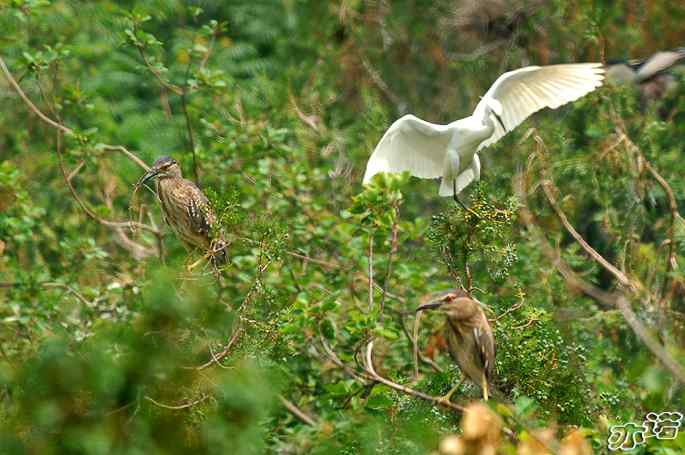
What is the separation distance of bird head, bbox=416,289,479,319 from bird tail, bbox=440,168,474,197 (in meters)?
1.12

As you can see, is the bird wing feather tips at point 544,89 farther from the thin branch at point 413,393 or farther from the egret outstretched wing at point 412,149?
the thin branch at point 413,393

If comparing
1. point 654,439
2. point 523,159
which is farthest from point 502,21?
point 654,439

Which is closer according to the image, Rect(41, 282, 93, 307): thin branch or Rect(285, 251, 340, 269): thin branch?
Rect(285, 251, 340, 269): thin branch

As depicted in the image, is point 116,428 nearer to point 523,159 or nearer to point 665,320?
point 665,320

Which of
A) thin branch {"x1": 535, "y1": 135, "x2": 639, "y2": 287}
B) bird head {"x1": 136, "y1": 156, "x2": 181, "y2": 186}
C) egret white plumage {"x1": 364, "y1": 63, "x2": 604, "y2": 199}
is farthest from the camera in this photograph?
bird head {"x1": 136, "y1": 156, "x2": 181, "y2": 186}

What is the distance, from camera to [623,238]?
6547 mm

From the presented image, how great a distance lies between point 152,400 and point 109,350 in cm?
52

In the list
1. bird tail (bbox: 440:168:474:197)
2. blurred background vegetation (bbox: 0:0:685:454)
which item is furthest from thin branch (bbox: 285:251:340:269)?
bird tail (bbox: 440:168:474:197)

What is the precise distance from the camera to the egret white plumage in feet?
18.2

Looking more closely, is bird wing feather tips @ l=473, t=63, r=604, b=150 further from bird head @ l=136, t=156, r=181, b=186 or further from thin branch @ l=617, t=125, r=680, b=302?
bird head @ l=136, t=156, r=181, b=186

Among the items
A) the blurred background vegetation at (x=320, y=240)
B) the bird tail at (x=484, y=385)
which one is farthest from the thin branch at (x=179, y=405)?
the bird tail at (x=484, y=385)

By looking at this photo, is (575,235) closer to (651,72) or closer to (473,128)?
(473,128)

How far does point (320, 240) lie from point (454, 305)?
239 cm

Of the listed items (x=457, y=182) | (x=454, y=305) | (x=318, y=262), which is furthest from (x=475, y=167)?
(x=454, y=305)
